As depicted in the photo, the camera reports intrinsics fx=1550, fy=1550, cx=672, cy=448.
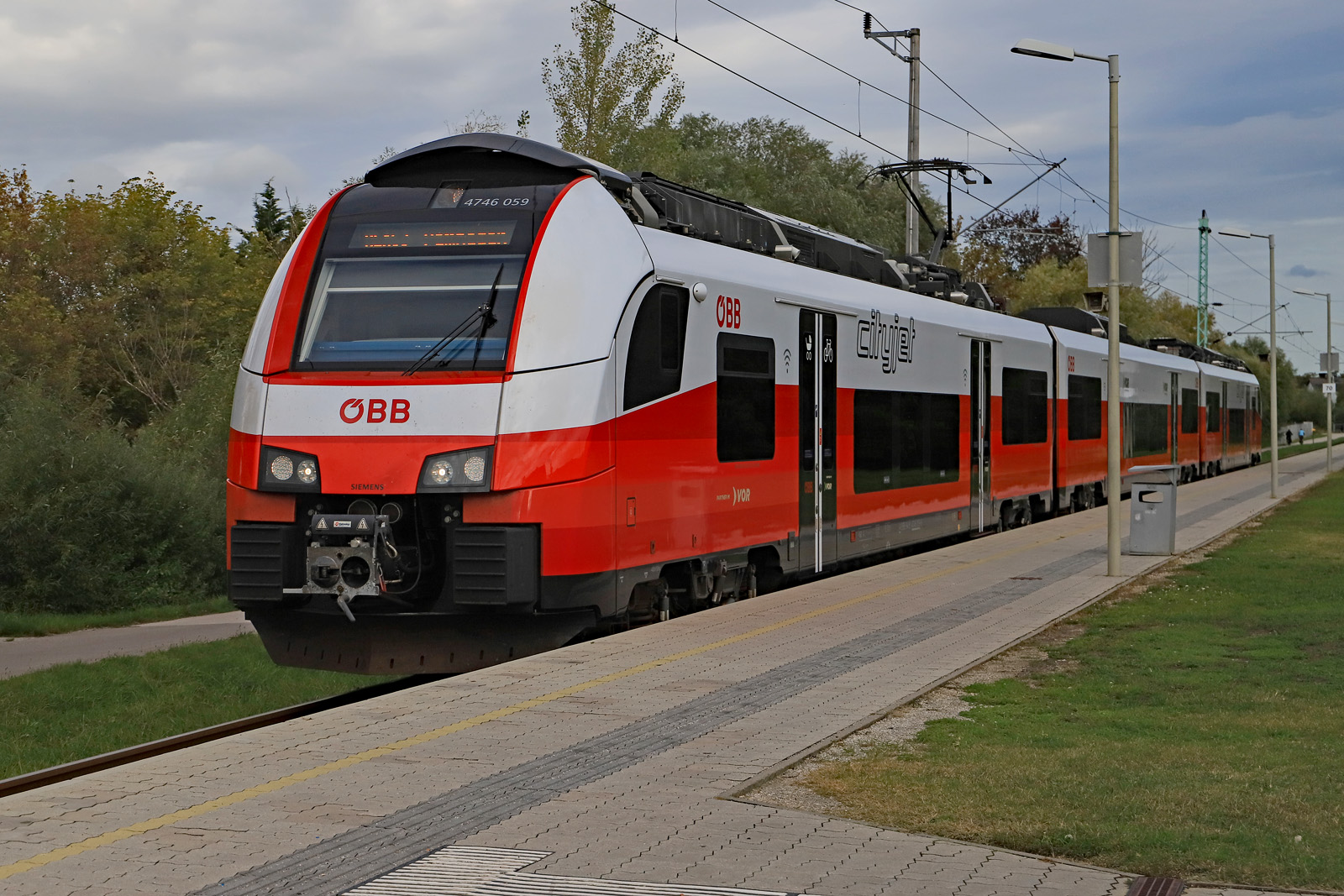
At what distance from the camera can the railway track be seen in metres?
8.70

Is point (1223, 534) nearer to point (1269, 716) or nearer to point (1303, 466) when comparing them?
point (1269, 716)

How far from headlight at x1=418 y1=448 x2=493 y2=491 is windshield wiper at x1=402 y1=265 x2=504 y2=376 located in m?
0.70

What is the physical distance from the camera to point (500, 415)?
10.5 m

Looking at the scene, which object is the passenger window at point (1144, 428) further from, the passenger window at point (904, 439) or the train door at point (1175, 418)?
the passenger window at point (904, 439)

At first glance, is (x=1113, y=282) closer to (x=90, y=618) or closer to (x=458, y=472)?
(x=458, y=472)

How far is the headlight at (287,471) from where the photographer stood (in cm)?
1064

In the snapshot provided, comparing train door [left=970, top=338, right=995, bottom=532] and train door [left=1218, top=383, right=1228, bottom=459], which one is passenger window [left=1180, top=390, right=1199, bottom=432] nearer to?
train door [left=1218, top=383, right=1228, bottom=459]

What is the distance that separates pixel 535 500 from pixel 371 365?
161cm

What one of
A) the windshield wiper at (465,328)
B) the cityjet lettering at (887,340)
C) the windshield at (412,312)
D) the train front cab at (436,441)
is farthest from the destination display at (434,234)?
the cityjet lettering at (887,340)

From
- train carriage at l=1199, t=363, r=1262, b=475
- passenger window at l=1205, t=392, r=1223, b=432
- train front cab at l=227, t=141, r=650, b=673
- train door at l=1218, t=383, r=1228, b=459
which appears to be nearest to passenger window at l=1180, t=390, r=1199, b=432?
train carriage at l=1199, t=363, r=1262, b=475

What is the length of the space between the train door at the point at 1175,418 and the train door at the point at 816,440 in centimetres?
2578

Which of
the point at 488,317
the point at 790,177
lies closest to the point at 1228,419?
the point at 790,177

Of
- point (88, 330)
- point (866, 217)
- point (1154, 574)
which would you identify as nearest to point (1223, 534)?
point (1154, 574)

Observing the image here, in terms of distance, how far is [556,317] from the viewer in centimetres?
1083
